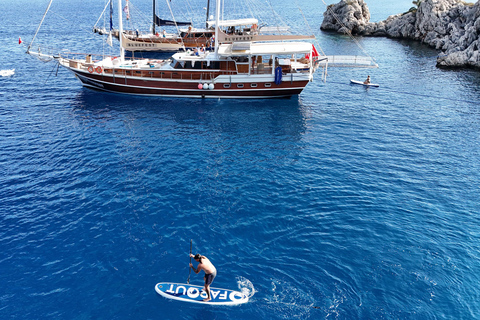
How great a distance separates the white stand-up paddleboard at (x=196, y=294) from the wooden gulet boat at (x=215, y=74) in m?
33.5

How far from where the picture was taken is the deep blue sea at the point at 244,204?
19375 mm

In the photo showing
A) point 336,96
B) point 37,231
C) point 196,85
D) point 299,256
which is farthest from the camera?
point 336,96

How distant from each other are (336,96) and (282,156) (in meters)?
21.9

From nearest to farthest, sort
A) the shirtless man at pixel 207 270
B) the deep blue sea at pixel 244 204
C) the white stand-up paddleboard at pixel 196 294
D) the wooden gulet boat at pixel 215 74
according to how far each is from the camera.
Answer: the shirtless man at pixel 207 270 → the white stand-up paddleboard at pixel 196 294 → the deep blue sea at pixel 244 204 → the wooden gulet boat at pixel 215 74

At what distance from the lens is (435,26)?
8350 centimetres

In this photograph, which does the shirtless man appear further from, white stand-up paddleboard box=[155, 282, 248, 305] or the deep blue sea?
the deep blue sea

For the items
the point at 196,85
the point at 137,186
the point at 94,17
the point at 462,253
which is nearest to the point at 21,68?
the point at 196,85

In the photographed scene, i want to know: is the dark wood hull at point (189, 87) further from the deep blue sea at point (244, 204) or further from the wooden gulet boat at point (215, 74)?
the deep blue sea at point (244, 204)

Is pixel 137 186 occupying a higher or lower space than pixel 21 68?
lower

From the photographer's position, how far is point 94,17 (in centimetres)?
13162

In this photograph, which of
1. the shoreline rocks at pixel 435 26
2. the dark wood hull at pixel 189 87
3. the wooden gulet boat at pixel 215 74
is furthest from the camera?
the shoreline rocks at pixel 435 26

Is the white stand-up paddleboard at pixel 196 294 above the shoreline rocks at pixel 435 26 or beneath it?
beneath

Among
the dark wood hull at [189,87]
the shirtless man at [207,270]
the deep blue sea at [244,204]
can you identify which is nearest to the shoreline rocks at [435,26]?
the deep blue sea at [244,204]

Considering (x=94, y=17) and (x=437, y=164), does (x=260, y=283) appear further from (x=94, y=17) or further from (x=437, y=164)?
(x=94, y=17)
